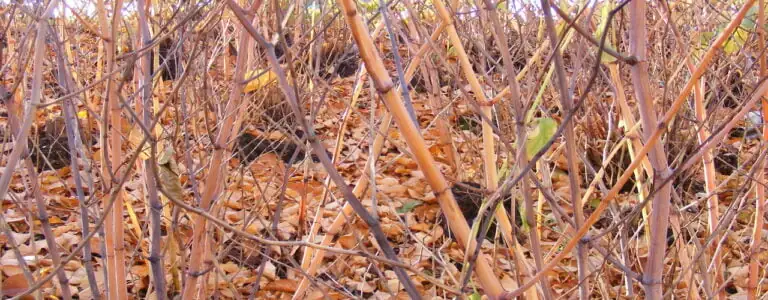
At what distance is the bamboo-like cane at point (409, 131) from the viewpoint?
2.03ft

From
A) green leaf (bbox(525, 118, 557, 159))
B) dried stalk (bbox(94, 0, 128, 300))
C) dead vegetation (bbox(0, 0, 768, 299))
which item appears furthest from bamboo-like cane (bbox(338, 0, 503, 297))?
dried stalk (bbox(94, 0, 128, 300))

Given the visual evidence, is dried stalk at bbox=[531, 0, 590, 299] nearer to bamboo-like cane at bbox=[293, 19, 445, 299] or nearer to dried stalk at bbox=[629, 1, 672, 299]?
dried stalk at bbox=[629, 1, 672, 299]

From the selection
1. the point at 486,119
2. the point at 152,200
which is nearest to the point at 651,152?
the point at 486,119

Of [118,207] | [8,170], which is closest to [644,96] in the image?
[8,170]

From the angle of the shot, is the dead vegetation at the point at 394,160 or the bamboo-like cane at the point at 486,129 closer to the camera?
the dead vegetation at the point at 394,160

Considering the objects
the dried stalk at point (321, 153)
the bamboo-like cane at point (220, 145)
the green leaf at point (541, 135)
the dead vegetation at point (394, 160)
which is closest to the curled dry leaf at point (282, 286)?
the dead vegetation at point (394, 160)

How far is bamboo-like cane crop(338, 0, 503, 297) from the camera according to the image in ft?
2.03

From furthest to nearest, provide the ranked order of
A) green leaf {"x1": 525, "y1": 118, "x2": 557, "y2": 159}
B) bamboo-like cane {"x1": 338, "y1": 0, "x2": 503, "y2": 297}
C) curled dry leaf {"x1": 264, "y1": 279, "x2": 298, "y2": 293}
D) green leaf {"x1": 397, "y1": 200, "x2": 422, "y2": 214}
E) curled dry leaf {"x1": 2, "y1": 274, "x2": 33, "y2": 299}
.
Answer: green leaf {"x1": 397, "y1": 200, "x2": 422, "y2": 214} → curled dry leaf {"x1": 264, "y1": 279, "x2": 298, "y2": 293} → curled dry leaf {"x1": 2, "y1": 274, "x2": 33, "y2": 299} → green leaf {"x1": 525, "y1": 118, "x2": 557, "y2": 159} → bamboo-like cane {"x1": 338, "y1": 0, "x2": 503, "y2": 297}

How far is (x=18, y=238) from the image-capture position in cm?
214

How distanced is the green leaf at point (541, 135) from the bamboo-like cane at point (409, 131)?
11 cm

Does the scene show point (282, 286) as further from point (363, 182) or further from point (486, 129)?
point (486, 129)

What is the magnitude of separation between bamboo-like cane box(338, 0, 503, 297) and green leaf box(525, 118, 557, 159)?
108 millimetres

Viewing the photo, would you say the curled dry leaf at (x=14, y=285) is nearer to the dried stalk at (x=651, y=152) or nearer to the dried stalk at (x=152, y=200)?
the dried stalk at (x=152, y=200)

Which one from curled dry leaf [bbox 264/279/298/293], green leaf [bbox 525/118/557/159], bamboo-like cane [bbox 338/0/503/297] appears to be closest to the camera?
bamboo-like cane [bbox 338/0/503/297]
